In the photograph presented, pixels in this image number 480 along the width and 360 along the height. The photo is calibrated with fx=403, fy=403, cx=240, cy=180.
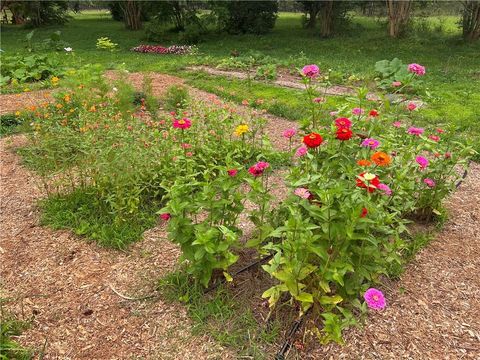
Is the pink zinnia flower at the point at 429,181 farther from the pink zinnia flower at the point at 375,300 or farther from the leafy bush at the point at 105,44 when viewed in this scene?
the leafy bush at the point at 105,44

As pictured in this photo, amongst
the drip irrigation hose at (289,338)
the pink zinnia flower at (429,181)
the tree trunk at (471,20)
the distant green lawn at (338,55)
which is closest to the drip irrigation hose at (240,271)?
the drip irrigation hose at (289,338)

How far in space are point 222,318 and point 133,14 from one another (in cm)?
1960

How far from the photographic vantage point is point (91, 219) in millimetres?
3391

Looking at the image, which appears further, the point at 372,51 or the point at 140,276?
the point at 372,51

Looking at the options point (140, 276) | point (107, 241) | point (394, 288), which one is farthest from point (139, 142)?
point (394, 288)

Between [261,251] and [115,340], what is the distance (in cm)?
103

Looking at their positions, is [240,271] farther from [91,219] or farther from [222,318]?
[91,219]

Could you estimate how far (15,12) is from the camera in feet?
69.5

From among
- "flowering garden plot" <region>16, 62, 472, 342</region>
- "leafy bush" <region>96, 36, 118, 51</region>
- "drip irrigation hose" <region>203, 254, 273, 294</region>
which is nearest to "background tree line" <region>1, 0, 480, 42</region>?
"leafy bush" <region>96, 36, 118, 51</region>

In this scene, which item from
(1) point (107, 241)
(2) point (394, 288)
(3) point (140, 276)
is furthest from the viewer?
(1) point (107, 241)

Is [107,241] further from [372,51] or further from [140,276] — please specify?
[372,51]

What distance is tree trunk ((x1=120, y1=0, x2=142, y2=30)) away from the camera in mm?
19125

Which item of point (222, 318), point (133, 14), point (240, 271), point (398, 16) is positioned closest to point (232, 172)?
point (240, 271)

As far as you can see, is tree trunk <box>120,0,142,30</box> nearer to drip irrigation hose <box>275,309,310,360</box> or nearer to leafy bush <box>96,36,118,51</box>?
leafy bush <box>96,36,118,51</box>
